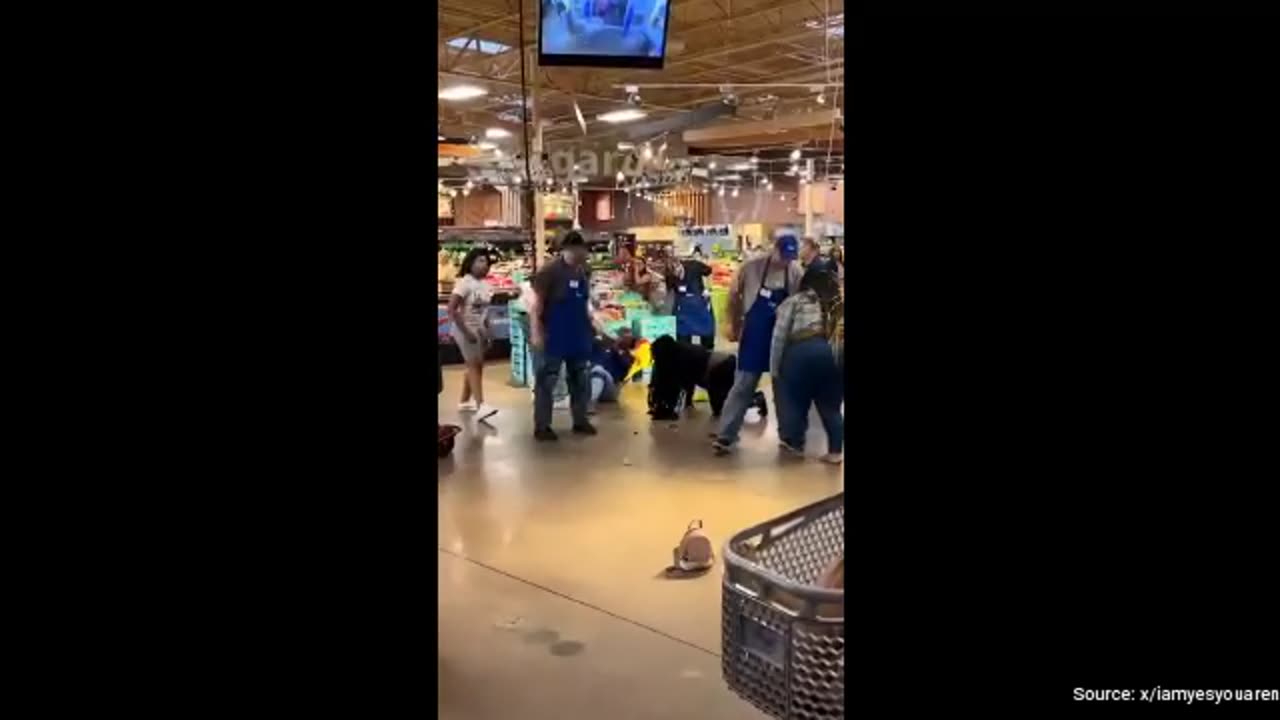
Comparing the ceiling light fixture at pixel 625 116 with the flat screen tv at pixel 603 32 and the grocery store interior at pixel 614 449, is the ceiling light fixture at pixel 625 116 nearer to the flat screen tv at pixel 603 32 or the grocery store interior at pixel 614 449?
the grocery store interior at pixel 614 449

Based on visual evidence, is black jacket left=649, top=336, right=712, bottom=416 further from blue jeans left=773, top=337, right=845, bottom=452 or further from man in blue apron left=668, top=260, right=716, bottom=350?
blue jeans left=773, top=337, right=845, bottom=452

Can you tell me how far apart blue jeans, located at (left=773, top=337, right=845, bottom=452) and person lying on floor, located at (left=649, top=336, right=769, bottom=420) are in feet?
5.51

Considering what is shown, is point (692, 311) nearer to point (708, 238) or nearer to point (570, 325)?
point (570, 325)

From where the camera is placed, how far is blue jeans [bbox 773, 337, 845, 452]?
239 inches

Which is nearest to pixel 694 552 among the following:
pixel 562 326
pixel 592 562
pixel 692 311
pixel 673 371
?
pixel 592 562

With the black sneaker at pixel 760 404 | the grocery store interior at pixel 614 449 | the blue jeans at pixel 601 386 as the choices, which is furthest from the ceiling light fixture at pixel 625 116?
the black sneaker at pixel 760 404

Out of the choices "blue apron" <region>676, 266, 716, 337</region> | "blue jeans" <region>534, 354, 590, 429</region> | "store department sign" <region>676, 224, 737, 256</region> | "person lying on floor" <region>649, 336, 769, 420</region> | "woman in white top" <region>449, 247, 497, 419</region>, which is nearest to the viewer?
"blue jeans" <region>534, 354, 590, 429</region>

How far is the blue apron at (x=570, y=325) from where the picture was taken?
721 centimetres

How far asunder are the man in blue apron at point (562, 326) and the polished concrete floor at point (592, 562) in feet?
0.91

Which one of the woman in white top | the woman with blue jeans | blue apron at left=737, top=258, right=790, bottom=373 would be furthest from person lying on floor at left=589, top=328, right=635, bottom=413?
the woman with blue jeans

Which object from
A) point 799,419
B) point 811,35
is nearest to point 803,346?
point 799,419
